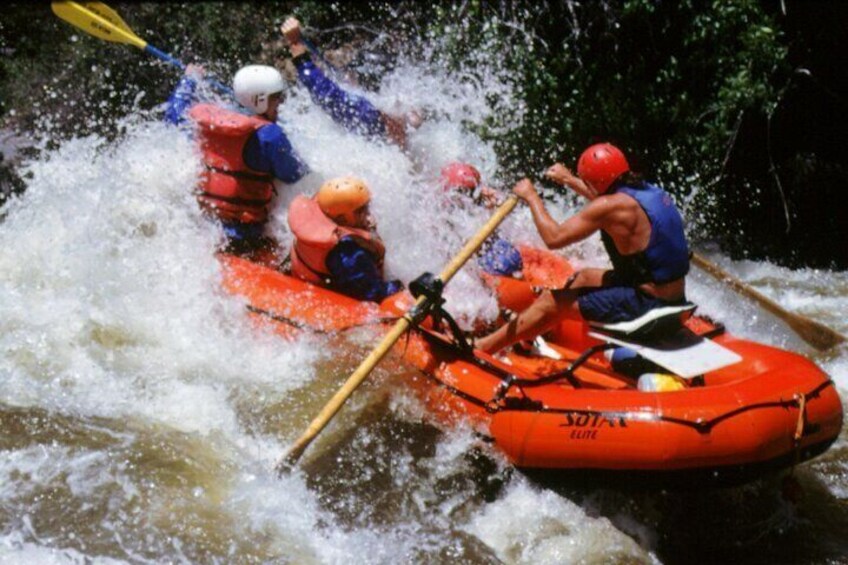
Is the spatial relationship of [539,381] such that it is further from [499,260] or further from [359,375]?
[499,260]

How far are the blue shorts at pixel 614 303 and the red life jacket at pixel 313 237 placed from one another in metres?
1.31

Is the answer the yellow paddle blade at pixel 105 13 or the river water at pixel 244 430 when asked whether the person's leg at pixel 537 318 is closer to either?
the river water at pixel 244 430

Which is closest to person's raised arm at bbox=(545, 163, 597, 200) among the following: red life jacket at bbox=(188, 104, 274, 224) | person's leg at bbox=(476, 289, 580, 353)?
person's leg at bbox=(476, 289, 580, 353)

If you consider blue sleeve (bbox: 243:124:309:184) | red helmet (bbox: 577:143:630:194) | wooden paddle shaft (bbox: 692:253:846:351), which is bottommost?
blue sleeve (bbox: 243:124:309:184)

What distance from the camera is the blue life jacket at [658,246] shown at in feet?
13.4

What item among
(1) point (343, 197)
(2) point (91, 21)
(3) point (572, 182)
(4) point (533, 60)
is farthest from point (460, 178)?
(2) point (91, 21)

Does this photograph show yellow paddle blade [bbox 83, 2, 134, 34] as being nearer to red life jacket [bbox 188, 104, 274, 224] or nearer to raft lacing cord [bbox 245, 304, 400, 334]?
red life jacket [bbox 188, 104, 274, 224]

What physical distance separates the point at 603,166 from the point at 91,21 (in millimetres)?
4407

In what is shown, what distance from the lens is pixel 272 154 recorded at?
5.20 metres

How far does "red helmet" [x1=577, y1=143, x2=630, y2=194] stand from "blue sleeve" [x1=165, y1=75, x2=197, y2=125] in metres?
3.05

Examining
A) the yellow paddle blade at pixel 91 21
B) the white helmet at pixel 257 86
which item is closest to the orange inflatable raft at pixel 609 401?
the white helmet at pixel 257 86

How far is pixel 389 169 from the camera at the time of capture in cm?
587

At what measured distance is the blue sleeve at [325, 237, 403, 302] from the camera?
4.73m

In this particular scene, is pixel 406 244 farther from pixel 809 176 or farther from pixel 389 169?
pixel 809 176
